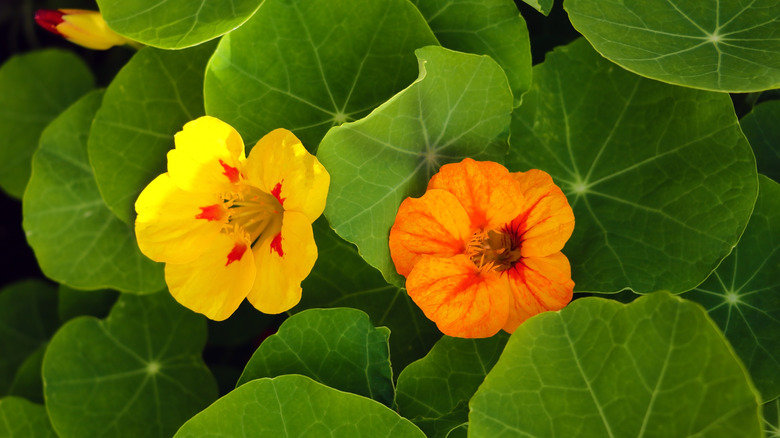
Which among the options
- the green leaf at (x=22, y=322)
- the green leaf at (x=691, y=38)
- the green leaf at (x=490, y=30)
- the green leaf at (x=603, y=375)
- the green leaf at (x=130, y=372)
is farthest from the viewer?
the green leaf at (x=22, y=322)

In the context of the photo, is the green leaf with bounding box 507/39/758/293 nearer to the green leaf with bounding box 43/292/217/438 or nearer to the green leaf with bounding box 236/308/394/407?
the green leaf with bounding box 236/308/394/407

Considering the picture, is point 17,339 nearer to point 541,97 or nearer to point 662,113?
point 541,97

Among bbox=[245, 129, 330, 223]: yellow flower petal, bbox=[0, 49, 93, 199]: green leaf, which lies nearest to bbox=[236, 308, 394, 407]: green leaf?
bbox=[245, 129, 330, 223]: yellow flower petal

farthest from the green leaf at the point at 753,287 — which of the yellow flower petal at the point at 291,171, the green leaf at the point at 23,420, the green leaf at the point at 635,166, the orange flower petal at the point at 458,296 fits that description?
the green leaf at the point at 23,420

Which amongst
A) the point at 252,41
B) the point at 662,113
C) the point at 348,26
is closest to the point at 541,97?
the point at 662,113

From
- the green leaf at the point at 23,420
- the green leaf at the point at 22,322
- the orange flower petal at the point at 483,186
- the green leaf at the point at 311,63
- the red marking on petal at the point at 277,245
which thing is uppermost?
the green leaf at the point at 311,63

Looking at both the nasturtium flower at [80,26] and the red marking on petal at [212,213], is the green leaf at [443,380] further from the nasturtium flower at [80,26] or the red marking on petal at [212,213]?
the nasturtium flower at [80,26]

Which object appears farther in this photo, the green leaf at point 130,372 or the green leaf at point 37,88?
the green leaf at point 37,88
